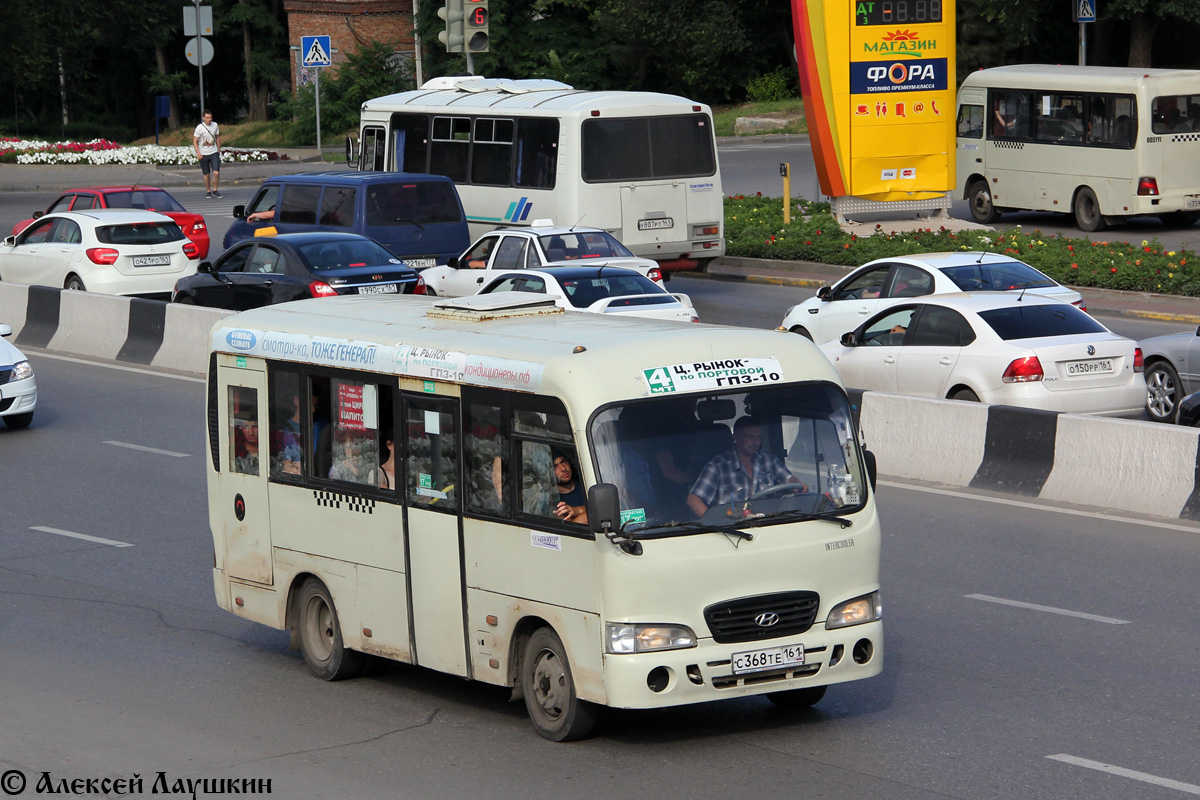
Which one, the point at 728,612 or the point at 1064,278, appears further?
the point at 1064,278

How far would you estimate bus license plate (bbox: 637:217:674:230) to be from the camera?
2612 centimetres

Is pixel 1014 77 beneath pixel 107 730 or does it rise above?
above

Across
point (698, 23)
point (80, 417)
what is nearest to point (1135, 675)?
point (80, 417)

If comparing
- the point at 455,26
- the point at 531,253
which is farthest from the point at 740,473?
the point at 455,26

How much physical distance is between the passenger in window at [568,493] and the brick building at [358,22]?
190 feet

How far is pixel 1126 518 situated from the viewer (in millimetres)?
13000

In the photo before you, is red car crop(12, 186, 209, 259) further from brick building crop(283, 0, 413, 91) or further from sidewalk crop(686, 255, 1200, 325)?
brick building crop(283, 0, 413, 91)

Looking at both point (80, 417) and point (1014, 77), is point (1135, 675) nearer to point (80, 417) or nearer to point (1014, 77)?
point (80, 417)

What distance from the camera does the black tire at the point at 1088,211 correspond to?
30.9 metres

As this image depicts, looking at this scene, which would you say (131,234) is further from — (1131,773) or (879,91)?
(1131,773)

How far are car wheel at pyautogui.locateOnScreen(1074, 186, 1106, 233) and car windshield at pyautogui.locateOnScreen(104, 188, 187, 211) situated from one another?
16496mm

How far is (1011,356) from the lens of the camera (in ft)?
49.5

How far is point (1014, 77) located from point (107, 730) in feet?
91.9

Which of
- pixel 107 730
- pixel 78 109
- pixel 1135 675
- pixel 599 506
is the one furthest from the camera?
pixel 78 109
